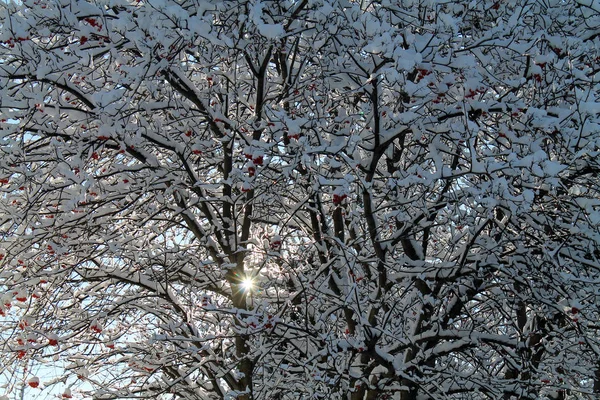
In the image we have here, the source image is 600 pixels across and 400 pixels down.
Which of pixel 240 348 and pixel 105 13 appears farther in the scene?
pixel 240 348

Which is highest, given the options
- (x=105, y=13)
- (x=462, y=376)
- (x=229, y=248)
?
(x=105, y=13)

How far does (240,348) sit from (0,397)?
96.3 inches

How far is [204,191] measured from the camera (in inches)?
213

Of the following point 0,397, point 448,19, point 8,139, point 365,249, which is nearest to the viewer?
point 448,19

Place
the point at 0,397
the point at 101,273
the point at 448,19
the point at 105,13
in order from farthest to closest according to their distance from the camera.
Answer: the point at 101,273, the point at 0,397, the point at 105,13, the point at 448,19

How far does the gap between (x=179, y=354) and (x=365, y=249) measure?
2343 millimetres

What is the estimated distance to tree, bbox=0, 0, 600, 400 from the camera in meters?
3.86

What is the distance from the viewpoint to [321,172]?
491cm

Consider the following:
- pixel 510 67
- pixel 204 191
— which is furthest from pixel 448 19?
pixel 204 191

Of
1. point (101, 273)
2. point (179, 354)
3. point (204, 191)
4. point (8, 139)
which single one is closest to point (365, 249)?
point (204, 191)

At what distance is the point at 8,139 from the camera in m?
4.52

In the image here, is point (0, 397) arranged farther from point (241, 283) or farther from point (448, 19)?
point (448, 19)

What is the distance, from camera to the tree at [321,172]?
12.7 feet

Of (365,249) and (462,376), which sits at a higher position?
(365,249)
